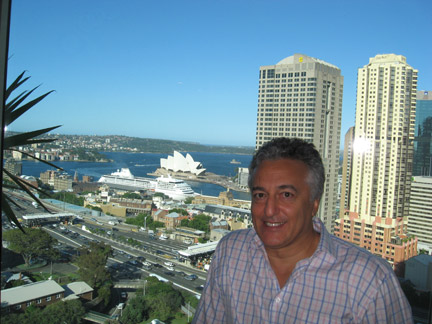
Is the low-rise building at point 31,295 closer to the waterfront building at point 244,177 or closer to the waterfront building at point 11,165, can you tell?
the waterfront building at point 11,165

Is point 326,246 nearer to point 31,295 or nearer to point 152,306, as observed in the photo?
point 31,295

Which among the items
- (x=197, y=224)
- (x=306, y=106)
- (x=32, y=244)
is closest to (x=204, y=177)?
(x=197, y=224)

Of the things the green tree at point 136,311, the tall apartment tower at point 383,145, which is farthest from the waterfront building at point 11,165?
the tall apartment tower at point 383,145

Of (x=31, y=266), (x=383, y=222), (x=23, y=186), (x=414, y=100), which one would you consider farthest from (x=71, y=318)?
(x=414, y=100)

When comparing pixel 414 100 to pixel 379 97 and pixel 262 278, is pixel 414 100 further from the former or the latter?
pixel 262 278

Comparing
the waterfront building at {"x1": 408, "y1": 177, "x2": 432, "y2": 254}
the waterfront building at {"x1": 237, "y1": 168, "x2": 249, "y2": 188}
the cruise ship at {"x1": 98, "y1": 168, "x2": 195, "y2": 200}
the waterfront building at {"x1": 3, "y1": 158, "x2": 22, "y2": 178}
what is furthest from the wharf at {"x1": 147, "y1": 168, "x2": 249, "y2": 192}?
the waterfront building at {"x1": 3, "y1": 158, "x2": 22, "y2": 178}

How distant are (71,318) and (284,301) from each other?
89cm

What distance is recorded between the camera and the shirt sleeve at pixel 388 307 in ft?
1.17

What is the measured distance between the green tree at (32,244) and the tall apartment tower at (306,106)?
138 centimetres

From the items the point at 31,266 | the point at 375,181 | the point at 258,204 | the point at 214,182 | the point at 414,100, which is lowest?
the point at 214,182

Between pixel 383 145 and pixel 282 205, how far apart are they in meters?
2.34

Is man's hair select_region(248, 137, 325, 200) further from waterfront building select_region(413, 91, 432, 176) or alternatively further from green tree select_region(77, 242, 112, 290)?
waterfront building select_region(413, 91, 432, 176)

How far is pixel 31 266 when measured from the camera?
134 centimetres

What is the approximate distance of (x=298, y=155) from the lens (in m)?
0.41
